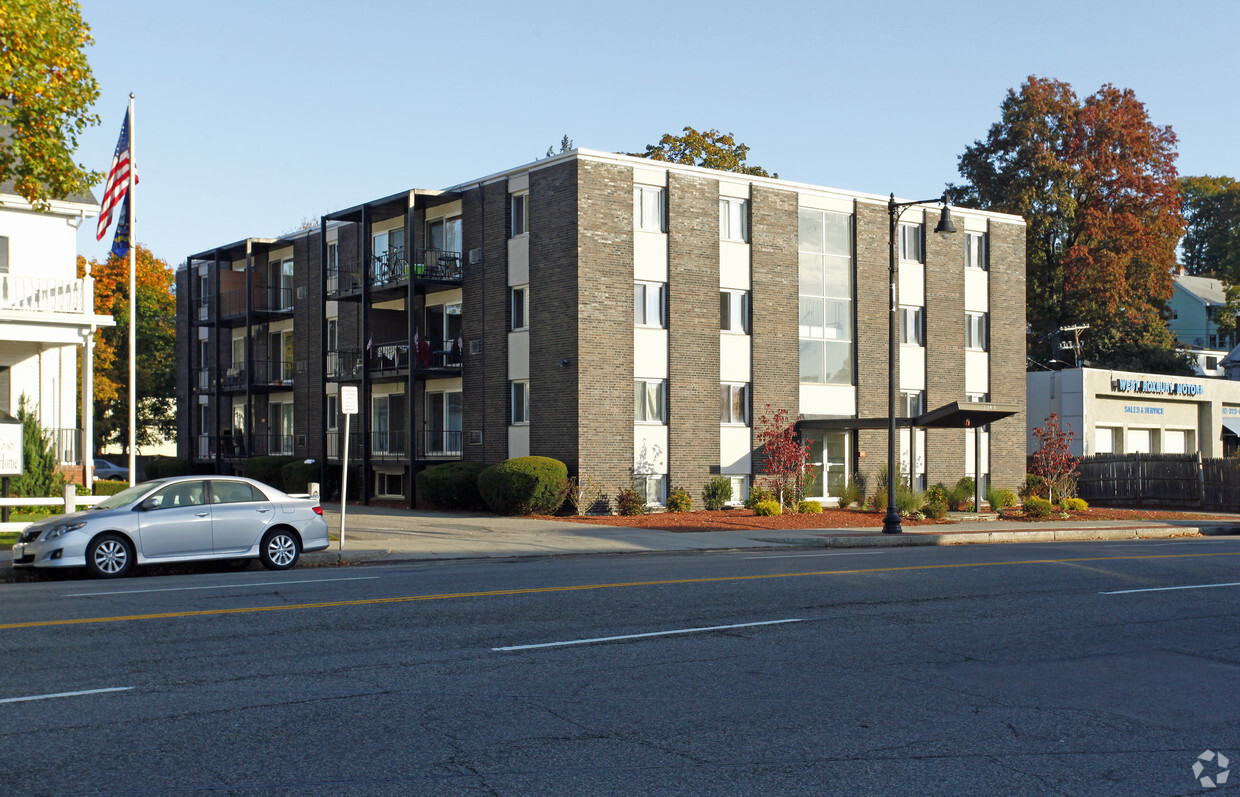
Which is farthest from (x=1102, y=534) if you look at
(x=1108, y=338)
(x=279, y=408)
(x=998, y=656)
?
(x=1108, y=338)

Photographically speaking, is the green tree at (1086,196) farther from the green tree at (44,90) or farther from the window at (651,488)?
the green tree at (44,90)

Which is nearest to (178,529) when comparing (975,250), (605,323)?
(605,323)

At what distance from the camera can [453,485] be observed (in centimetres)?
3331

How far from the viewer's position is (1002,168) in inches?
2280

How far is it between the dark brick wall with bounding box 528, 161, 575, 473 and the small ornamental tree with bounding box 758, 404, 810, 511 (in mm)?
6166

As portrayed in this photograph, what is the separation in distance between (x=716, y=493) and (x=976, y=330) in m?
13.6

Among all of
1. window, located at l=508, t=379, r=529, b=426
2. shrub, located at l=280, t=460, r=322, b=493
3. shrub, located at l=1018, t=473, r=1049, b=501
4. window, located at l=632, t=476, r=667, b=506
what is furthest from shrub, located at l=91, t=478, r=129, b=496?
shrub, located at l=1018, t=473, r=1049, b=501

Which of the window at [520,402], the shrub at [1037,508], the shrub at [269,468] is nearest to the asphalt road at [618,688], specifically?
the window at [520,402]

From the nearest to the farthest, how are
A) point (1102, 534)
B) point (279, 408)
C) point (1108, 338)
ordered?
point (1102, 534) → point (279, 408) → point (1108, 338)

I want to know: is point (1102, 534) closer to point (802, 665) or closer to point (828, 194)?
point (828, 194)

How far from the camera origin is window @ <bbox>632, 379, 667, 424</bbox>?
33500 mm

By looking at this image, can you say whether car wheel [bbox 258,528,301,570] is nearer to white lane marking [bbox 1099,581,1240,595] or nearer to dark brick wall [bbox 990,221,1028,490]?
white lane marking [bbox 1099,581,1240,595]

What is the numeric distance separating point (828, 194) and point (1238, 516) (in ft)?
53.7

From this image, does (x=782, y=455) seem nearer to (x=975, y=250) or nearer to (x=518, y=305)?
(x=518, y=305)
